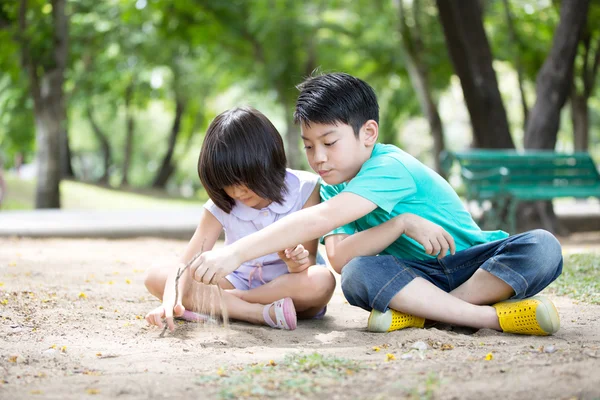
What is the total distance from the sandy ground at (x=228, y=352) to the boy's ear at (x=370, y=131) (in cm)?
83

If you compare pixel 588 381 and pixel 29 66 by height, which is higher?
pixel 29 66

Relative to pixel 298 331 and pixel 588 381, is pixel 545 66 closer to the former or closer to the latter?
pixel 298 331

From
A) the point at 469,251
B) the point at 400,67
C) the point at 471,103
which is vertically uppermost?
the point at 400,67

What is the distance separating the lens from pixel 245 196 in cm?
319

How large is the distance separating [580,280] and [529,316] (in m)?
1.58

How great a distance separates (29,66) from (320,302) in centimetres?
871

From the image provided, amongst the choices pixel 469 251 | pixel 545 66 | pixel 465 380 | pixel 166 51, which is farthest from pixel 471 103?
pixel 166 51

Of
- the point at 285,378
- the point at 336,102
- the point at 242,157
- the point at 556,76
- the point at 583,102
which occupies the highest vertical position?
the point at 583,102

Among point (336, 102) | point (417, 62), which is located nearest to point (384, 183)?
point (336, 102)

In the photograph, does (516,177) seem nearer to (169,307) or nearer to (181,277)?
(181,277)

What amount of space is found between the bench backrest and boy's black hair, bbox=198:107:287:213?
494 centimetres

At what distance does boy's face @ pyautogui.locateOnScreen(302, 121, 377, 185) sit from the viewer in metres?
3.00

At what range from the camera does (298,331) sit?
3.21 meters

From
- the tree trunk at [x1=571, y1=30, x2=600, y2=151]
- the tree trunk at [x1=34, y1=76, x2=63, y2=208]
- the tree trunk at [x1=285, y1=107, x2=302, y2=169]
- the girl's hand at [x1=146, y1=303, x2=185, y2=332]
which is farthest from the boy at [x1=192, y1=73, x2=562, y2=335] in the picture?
the tree trunk at [x1=285, y1=107, x2=302, y2=169]
